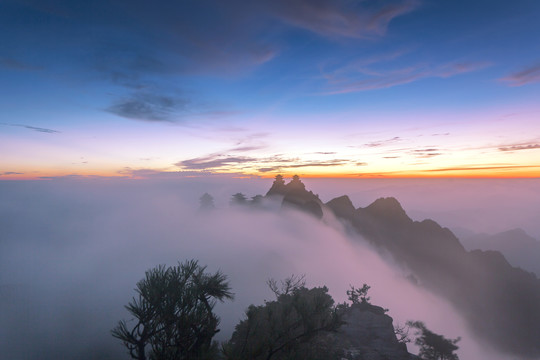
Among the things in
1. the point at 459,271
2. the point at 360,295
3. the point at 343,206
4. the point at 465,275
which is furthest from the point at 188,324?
the point at 343,206

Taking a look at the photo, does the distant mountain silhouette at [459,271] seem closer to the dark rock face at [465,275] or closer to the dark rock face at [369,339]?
the dark rock face at [465,275]

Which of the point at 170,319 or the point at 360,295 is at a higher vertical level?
the point at 170,319

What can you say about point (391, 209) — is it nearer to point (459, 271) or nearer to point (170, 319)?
point (459, 271)

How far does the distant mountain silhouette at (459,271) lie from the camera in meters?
104

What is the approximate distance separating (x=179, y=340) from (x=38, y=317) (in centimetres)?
15467

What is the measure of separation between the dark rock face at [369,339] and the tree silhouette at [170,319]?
11.4 metres

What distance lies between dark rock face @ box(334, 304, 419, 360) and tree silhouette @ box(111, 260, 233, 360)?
1141 cm

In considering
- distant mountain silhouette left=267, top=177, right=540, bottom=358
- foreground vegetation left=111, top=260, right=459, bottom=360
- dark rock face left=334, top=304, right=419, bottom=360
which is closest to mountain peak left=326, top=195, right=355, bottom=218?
distant mountain silhouette left=267, top=177, right=540, bottom=358

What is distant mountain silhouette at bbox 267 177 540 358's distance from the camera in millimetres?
104250

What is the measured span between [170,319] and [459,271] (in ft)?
500

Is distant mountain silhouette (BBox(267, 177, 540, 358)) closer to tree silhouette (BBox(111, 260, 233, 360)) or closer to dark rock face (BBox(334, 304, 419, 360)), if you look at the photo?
dark rock face (BBox(334, 304, 419, 360))

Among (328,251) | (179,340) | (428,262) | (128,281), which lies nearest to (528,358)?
(428,262)

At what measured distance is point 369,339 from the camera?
3089 cm

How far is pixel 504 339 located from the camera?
341ft
